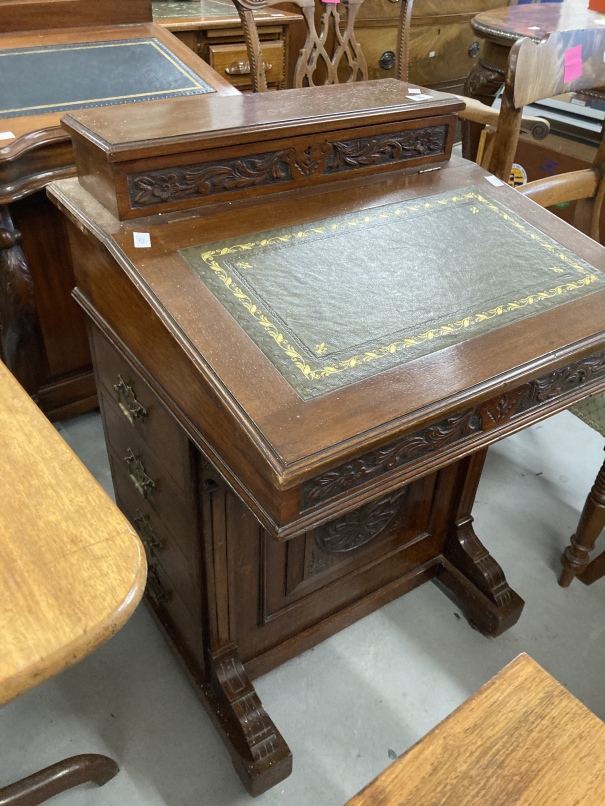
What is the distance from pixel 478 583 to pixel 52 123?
153cm

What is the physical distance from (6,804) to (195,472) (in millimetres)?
699

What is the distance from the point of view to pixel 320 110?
48.5 inches

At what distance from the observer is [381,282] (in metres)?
1.04

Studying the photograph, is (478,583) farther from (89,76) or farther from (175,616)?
(89,76)

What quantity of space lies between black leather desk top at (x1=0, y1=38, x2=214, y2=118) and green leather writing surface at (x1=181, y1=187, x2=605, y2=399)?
3.14 ft

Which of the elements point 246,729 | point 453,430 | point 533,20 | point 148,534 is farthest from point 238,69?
point 246,729

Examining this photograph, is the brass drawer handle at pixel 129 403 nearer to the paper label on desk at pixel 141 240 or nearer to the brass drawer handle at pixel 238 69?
the paper label on desk at pixel 141 240

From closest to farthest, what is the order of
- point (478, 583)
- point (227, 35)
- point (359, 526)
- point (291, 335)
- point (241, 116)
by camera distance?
point (291, 335) → point (241, 116) → point (359, 526) → point (478, 583) → point (227, 35)

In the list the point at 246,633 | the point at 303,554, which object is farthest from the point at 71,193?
the point at 246,633

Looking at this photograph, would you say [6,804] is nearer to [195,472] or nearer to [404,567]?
[195,472]

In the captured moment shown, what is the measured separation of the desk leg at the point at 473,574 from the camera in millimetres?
1659

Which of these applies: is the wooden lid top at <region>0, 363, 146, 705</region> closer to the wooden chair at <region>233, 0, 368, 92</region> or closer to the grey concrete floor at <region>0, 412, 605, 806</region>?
the grey concrete floor at <region>0, 412, 605, 806</region>

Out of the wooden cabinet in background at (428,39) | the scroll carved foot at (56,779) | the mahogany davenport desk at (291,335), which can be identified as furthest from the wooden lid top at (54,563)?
the wooden cabinet in background at (428,39)

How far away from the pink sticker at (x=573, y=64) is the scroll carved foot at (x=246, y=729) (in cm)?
156
